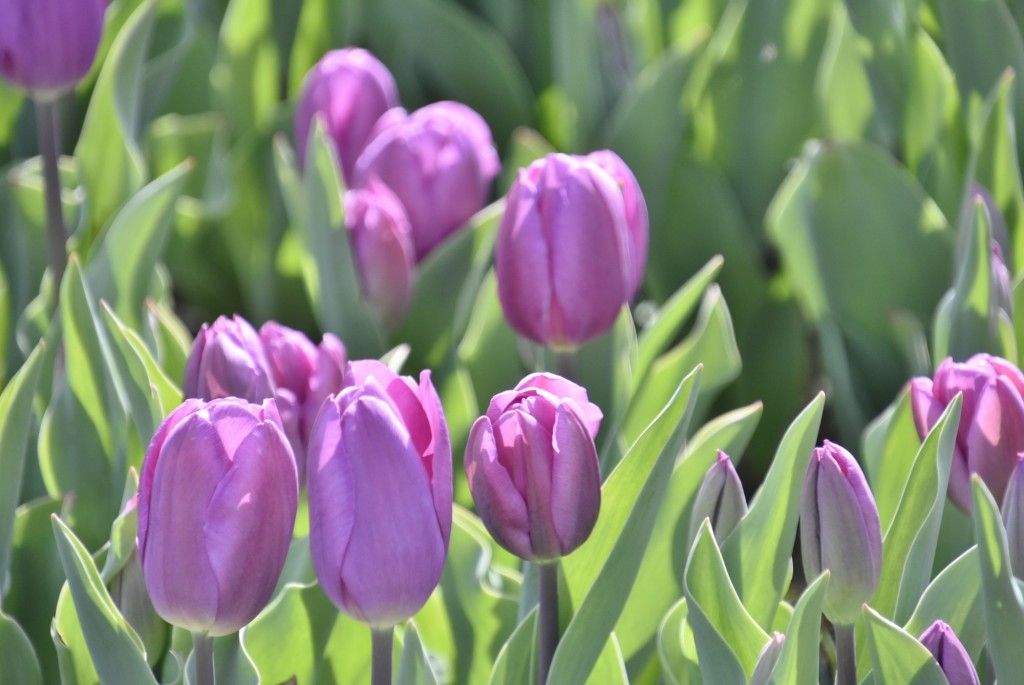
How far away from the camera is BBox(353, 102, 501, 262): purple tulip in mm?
1185

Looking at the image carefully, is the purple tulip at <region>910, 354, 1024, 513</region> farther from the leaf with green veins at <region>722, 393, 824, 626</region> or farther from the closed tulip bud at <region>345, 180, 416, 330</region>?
the closed tulip bud at <region>345, 180, 416, 330</region>

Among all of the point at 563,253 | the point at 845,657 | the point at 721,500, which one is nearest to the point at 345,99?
the point at 563,253

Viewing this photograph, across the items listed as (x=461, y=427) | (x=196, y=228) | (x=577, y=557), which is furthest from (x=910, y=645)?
(x=196, y=228)

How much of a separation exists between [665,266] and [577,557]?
0.66m

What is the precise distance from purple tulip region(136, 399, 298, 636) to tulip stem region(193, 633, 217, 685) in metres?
0.04

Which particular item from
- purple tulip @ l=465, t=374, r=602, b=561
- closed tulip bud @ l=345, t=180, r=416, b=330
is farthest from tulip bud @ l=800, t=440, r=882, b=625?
closed tulip bud @ l=345, t=180, r=416, b=330

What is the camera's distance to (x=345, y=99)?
4.21 feet

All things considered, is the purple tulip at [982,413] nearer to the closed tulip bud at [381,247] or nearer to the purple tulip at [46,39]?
the closed tulip bud at [381,247]

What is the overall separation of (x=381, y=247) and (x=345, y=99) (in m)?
0.21

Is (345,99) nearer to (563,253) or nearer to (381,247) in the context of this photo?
(381,247)

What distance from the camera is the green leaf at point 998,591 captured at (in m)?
0.61

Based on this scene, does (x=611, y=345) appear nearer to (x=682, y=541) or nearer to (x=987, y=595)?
(x=682, y=541)

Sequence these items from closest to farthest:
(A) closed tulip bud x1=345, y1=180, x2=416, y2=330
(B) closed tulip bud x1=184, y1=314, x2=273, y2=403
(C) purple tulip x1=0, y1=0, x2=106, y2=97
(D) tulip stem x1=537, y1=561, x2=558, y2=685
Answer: (D) tulip stem x1=537, y1=561, x2=558, y2=685 < (B) closed tulip bud x1=184, y1=314, x2=273, y2=403 < (C) purple tulip x1=0, y1=0, x2=106, y2=97 < (A) closed tulip bud x1=345, y1=180, x2=416, y2=330

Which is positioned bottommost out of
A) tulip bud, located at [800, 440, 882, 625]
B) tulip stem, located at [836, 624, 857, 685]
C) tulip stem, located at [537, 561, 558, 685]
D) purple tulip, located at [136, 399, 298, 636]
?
tulip stem, located at [836, 624, 857, 685]
